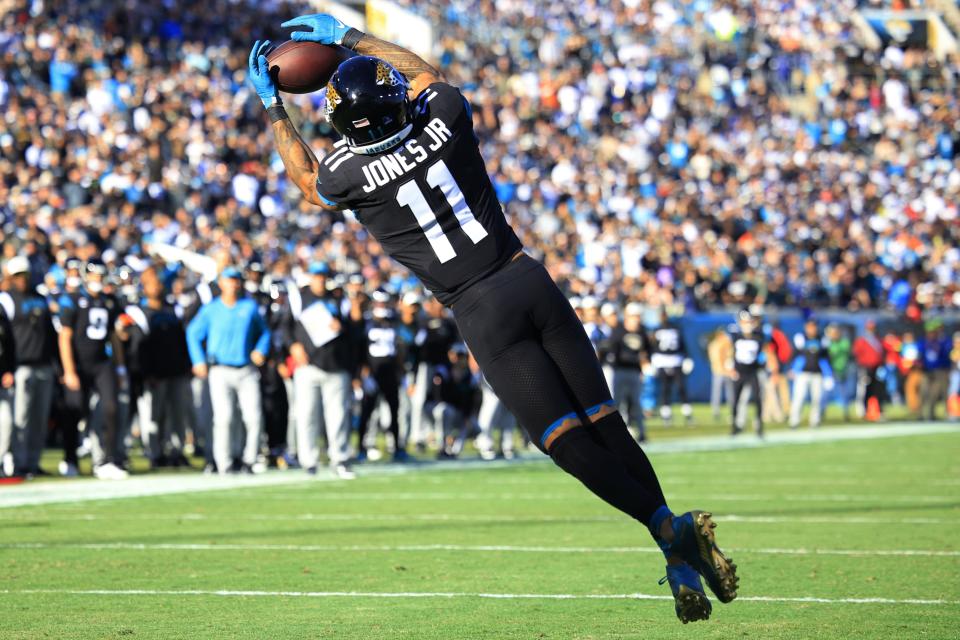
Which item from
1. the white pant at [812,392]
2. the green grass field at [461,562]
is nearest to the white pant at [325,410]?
the green grass field at [461,562]

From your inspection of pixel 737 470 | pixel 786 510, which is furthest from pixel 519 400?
pixel 737 470

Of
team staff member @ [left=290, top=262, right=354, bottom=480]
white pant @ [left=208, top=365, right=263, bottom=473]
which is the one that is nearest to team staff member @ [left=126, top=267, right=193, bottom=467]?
white pant @ [left=208, top=365, right=263, bottom=473]

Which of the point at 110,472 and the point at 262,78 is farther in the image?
the point at 110,472

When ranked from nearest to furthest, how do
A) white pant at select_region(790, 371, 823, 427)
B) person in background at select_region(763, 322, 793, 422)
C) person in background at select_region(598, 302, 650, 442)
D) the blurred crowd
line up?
the blurred crowd → person in background at select_region(598, 302, 650, 442) → white pant at select_region(790, 371, 823, 427) → person in background at select_region(763, 322, 793, 422)

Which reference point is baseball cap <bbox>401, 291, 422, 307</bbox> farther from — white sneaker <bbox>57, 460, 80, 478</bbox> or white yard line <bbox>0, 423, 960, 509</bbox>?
white sneaker <bbox>57, 460, 80, 478</bbox>

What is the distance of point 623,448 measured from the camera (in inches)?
235

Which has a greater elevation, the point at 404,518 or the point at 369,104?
the point at 369,104

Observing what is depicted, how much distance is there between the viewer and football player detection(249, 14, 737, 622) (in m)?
5.88

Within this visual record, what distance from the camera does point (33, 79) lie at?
81.4 ft

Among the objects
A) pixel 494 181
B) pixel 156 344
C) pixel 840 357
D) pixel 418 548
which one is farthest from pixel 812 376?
pixel 418 548

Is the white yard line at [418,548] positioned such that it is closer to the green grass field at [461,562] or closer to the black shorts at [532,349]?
the green grass field at [461,562]

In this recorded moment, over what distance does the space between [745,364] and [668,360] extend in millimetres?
4549

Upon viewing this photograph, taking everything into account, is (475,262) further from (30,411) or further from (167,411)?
(167,411)

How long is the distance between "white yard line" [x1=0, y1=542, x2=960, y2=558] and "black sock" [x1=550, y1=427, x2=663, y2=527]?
329cm
